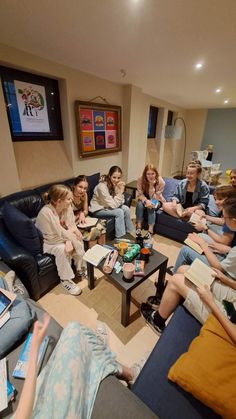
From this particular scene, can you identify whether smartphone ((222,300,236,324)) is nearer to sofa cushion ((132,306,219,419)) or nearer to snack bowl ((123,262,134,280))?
sofa cushion ((132,306,219,419))

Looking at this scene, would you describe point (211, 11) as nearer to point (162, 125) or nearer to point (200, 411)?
point (200, 411)

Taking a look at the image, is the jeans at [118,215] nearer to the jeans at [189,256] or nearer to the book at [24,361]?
the jeans at [189,256]

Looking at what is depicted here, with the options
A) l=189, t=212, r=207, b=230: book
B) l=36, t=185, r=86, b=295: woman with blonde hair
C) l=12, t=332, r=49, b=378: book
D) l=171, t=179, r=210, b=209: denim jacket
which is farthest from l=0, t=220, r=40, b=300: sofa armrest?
l=171, t=179, r=210, b=209: denim jacket

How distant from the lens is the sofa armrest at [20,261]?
1.49 metres

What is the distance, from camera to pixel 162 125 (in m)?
5.05

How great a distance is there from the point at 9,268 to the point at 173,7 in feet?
7.66

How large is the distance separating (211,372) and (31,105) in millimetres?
2990

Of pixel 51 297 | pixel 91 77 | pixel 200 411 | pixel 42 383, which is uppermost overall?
pixel 91 77

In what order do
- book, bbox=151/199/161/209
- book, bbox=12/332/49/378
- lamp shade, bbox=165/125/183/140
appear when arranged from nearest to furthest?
book, bbox=12/332/49/378 → book, bbox=151/199/161/209 → lamp shade, bbox=165/125/183/140

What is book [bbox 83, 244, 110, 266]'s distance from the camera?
162 cm

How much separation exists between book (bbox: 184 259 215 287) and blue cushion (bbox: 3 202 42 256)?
131cm

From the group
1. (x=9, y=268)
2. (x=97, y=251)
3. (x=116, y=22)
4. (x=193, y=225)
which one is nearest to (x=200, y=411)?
(x=97, y=251)

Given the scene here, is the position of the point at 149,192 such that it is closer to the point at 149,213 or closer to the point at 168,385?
the point at 149,213

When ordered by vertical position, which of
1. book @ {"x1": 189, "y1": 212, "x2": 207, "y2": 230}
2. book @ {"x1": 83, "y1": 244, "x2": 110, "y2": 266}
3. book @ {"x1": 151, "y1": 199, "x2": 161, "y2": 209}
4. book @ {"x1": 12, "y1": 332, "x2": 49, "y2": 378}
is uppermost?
book @ {"x1": 151, "y1": 199, "x2": 161, "y2": 209}
